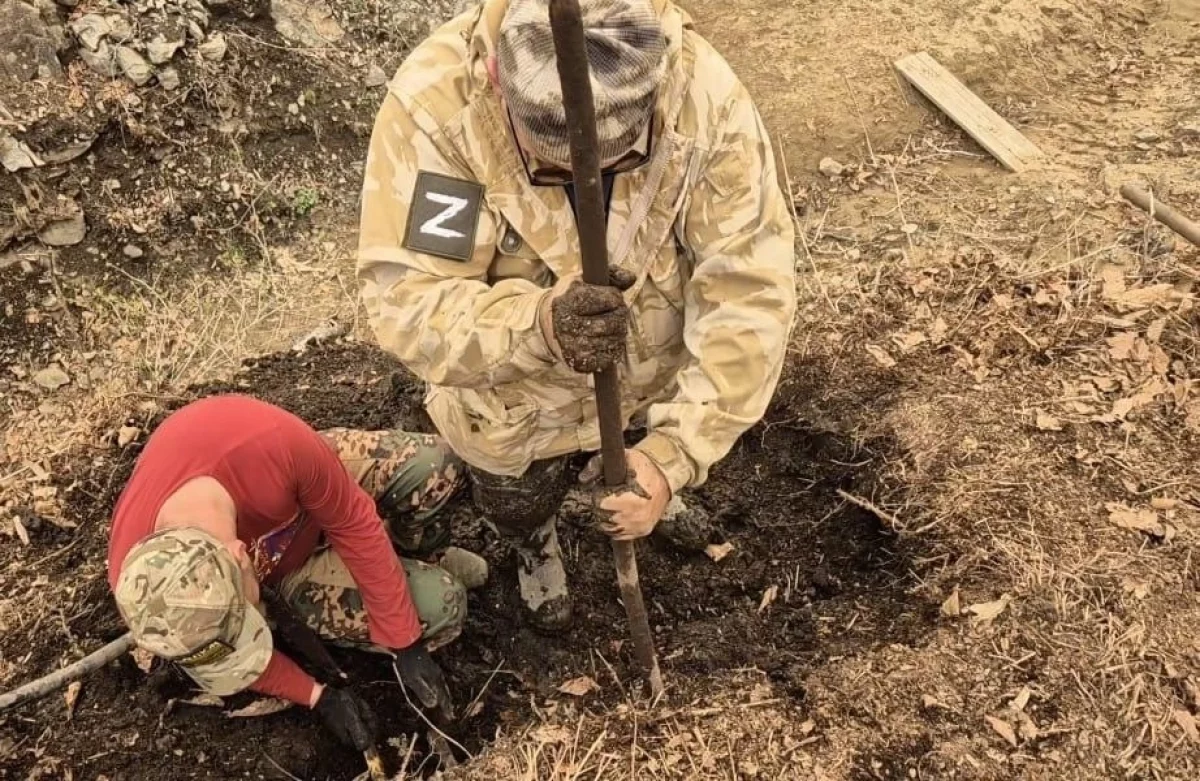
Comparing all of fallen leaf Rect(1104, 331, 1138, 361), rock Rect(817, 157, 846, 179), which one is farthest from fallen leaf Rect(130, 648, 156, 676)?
rock Rect(817, 157, 846, 179)

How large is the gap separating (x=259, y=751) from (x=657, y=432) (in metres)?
1.72

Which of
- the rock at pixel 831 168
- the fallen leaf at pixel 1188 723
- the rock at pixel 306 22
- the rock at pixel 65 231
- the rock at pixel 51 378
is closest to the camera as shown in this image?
the fallen leaf at pixel 1188 723

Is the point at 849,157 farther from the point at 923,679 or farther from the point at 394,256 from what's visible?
the point at 394,256

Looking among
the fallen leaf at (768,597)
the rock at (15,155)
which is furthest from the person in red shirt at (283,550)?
the rock at (15,155)

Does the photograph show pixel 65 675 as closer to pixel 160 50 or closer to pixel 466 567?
pixel 466 567

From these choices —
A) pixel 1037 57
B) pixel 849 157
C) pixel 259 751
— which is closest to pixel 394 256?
pixel 259 751

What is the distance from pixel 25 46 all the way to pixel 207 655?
138 inches

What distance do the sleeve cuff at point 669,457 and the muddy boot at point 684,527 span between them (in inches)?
41.9

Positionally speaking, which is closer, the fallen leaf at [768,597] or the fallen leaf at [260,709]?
the fallen leaf at [260,709]

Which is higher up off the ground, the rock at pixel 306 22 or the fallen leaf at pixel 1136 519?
the rock at pixel 306 22

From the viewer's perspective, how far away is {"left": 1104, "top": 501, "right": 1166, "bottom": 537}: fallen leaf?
2.94 m

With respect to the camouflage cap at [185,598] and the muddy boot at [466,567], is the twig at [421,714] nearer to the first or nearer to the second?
the muddy boot at [466,567]

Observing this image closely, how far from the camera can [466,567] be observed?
136 inches

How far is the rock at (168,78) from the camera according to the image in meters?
4.64
